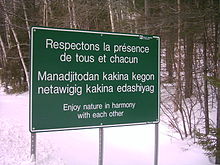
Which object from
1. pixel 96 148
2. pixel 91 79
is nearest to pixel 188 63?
pixel 96 148

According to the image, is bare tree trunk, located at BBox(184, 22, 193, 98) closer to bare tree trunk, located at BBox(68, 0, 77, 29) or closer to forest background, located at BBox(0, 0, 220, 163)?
forest background, located at BBox(0, 0, 220, 163)

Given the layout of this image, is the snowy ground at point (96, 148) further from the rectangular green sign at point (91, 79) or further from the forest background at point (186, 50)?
the rectangular green sign at point (91, 79)

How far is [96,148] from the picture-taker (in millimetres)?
6105

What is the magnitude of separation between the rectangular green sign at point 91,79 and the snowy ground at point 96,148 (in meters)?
1.60

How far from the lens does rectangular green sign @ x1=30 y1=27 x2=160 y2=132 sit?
2805mm

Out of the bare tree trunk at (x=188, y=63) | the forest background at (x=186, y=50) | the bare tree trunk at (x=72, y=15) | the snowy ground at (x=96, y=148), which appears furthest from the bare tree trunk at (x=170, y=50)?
the bare tree trunk at (x=72, y=15)

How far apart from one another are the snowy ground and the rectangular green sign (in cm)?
160

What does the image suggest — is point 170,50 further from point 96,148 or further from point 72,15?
point 72,15

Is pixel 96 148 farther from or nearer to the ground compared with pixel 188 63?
nearer to the ground

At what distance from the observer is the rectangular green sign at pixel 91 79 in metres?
2.80

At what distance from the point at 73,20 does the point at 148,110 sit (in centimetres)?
880

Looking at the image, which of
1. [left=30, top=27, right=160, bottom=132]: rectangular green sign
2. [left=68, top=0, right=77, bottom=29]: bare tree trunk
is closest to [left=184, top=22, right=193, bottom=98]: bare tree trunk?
[left=30, top=27, right=160, bottom=132]: rectangular green sign

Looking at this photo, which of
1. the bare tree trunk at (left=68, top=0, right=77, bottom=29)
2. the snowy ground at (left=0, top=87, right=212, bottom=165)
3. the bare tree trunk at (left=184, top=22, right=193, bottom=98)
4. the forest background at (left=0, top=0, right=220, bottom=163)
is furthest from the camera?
the bare tree trunk at (left=68, top=0, right=77, bottom=29)

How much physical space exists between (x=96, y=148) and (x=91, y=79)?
346 cm
